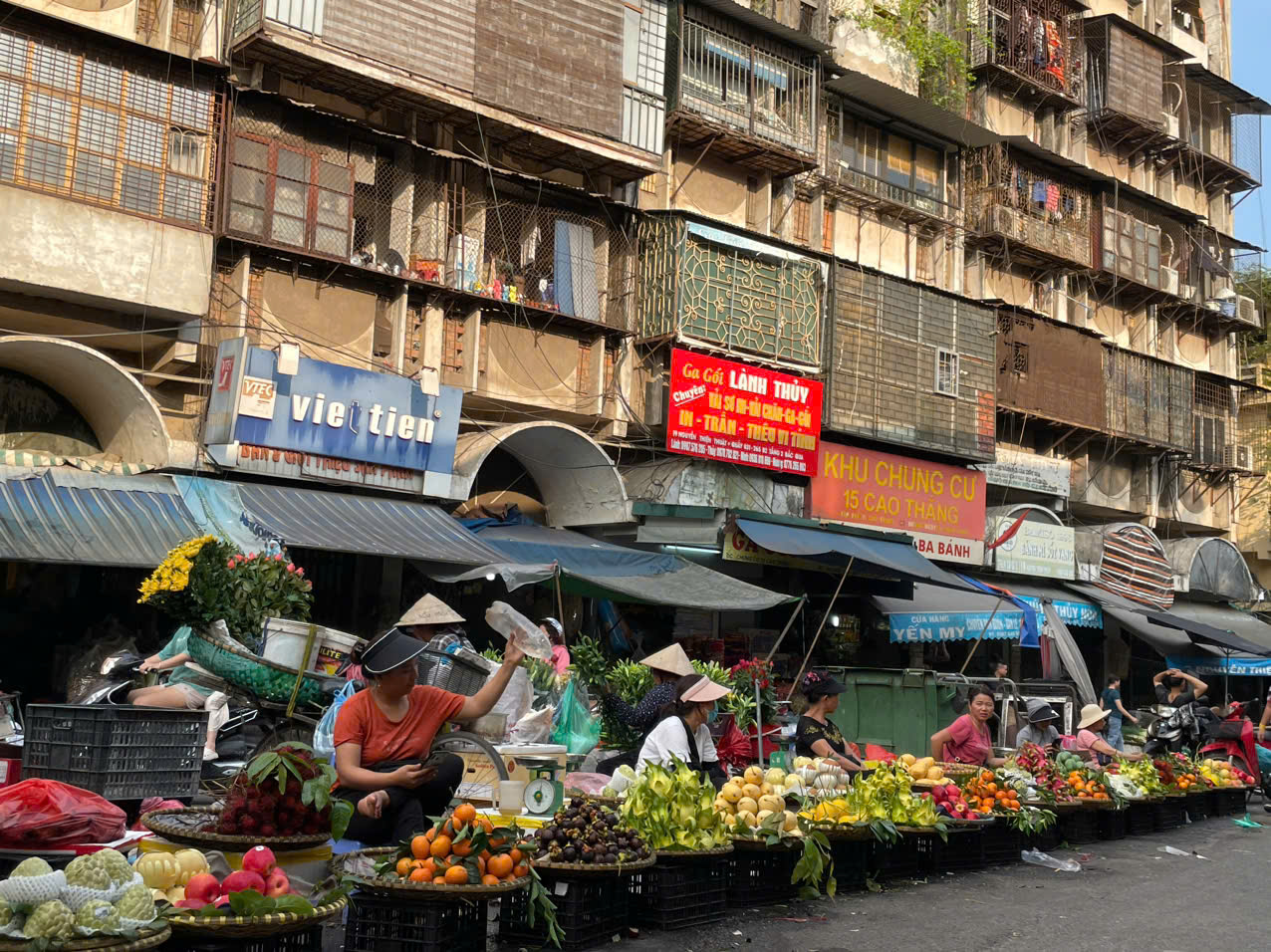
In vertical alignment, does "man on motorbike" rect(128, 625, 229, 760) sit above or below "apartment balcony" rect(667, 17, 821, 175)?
below

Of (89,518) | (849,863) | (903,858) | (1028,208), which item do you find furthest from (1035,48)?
(849,863)

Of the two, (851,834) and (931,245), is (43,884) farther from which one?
(931,245)

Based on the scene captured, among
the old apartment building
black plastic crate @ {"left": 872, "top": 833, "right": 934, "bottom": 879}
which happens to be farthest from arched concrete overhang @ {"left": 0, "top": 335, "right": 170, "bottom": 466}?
black plastic crate @ {"left": 872, "top": 833, "right": 934, "bottom": 879}

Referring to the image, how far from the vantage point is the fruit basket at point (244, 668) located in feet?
Answer: 35.0

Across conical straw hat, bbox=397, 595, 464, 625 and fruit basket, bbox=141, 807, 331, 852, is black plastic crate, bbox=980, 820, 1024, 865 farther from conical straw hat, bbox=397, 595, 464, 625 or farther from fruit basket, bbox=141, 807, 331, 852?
fruit basket, bbox=141, 807, 331, 852

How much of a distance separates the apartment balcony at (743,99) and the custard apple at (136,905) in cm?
1735

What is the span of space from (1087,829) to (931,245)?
15864 mm

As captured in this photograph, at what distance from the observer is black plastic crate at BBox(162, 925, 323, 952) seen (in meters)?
4.84

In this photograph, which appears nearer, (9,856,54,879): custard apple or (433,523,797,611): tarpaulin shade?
(9,856,54,879): custard apple

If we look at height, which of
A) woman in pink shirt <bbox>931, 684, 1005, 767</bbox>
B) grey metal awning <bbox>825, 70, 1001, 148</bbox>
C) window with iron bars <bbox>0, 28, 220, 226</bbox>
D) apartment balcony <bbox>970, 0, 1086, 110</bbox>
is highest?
apartment balcony <bbox>970, 0, 1086, 110</bbox>

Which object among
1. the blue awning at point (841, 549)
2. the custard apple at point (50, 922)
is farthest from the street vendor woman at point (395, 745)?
the blue awning at point (841, 549)

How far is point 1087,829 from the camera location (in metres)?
12.3

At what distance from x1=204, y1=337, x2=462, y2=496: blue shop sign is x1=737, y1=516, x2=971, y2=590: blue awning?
14.8 feet

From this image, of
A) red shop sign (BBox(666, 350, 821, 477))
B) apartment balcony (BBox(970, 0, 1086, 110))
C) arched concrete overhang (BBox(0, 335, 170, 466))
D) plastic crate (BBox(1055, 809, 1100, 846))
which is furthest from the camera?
apartment balcony (BBox(970, 0, 1086, 110))
